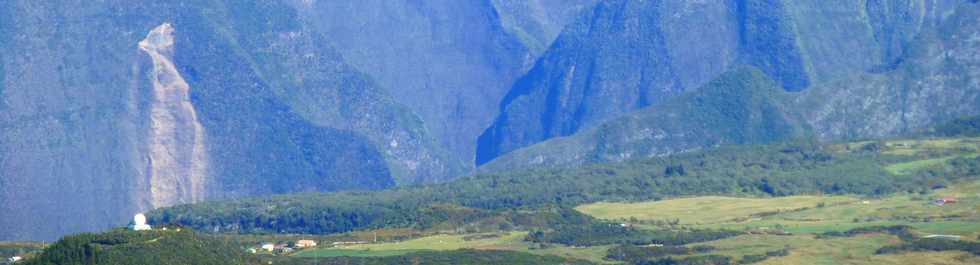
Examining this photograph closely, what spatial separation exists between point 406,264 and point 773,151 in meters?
61.9

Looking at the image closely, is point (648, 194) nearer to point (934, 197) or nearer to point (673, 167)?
point (673, 167)

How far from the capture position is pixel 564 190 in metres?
190

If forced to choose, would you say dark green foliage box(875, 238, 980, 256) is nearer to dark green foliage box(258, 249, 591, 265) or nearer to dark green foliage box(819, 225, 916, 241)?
dark green foliage box(819, 225, 916, 241)

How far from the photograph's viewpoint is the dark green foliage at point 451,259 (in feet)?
464

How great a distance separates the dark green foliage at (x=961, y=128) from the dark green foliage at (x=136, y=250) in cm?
7687

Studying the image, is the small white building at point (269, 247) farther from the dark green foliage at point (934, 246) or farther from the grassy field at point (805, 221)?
the dark green foliage at point (934, 246)

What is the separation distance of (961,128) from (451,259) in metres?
64.5

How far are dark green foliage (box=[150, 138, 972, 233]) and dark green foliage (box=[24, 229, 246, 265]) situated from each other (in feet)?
126

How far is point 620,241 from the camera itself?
156 m

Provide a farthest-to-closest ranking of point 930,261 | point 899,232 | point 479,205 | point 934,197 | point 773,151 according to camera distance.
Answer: point 773,151 < point 479,205 < point 934,197 < point 899,232 < point 930,261

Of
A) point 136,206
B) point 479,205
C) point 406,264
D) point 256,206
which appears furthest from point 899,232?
point 136,206

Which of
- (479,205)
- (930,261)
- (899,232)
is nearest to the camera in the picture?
(930,261)

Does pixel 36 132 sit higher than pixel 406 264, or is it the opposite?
pixel 36 132

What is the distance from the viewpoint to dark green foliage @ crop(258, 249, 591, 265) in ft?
464
